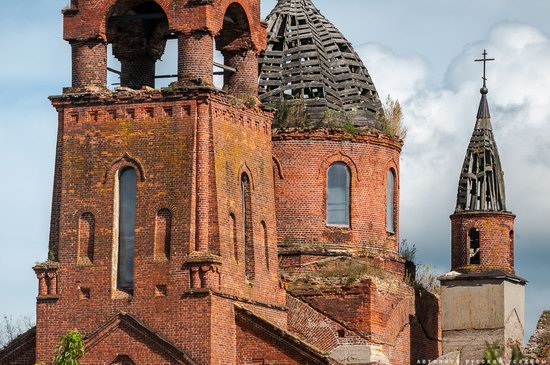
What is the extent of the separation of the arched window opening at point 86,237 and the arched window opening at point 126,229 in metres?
0.59

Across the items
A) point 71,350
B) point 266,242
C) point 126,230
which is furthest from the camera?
point 266,242

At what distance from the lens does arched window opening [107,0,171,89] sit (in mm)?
34938

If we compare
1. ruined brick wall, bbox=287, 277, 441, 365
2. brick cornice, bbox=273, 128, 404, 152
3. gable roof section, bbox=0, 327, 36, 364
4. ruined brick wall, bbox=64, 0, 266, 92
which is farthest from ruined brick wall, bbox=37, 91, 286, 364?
brick cornice, bbox=273, 128, 404, 152

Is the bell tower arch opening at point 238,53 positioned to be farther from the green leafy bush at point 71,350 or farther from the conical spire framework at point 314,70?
the green leafy bush at point 71,350

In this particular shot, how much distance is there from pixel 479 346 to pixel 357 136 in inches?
222

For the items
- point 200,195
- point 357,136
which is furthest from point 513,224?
point 200,195

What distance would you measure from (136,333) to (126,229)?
2217 mm

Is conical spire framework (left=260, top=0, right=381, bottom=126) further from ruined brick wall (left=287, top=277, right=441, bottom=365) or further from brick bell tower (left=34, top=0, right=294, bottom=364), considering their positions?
ruined brick wall (left=287, top=277, right=441, bottom=365)

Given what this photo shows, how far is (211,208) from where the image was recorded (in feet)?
Answer: 105

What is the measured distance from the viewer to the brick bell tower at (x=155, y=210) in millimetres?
31734

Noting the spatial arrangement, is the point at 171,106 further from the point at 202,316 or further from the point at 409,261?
the point at 409,261

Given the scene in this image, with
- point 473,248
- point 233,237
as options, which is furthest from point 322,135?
point 233,237

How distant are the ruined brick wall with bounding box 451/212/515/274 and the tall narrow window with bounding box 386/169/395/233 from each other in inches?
64.0

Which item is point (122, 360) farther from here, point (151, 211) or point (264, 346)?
point (151, 211)
